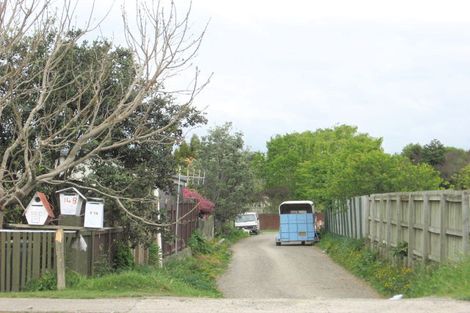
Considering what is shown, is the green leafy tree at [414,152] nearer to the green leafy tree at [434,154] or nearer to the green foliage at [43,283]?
the green leafy tree at [434,154]

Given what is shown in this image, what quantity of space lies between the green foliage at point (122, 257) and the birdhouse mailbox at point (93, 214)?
2.06 metres

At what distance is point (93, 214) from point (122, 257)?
239cm

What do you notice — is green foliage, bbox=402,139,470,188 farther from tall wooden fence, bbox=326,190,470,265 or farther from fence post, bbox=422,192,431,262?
fence post, bbox=422,192,431,262

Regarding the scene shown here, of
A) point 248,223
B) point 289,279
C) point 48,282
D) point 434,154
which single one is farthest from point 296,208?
point 434,154

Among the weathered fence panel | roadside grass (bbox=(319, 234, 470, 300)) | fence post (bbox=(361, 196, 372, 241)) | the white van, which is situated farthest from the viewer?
the white van

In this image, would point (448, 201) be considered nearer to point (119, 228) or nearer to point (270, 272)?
point (119, 228)

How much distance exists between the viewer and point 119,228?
16.4 metres

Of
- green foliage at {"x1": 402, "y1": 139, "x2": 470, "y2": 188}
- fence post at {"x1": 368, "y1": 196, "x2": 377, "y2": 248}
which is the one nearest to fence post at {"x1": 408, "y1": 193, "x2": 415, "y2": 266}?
fence post at {"x1": 368, "y1": 196, "x2": 377, "y2": 248}

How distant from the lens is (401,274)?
1698 cm

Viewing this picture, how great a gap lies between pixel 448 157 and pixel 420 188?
5567 cm

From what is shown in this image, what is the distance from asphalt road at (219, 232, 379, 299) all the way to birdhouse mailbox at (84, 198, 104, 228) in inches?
152

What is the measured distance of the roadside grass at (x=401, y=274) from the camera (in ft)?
36.9

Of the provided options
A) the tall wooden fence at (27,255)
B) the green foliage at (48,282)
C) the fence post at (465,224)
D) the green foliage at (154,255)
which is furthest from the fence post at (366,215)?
the green foliage at (48,282)

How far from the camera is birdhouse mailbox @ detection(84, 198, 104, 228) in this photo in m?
14.1
